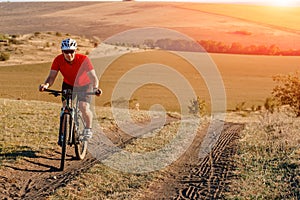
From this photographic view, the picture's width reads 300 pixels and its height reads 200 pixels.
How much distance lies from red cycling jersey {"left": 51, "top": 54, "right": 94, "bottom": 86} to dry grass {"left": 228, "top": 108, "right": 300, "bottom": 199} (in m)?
3.68

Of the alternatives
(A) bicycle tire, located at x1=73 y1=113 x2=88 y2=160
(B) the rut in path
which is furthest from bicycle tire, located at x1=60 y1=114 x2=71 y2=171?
(B) the rut in path

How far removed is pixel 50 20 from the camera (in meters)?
95.5

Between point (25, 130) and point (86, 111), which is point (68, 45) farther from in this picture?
point (25, 130)

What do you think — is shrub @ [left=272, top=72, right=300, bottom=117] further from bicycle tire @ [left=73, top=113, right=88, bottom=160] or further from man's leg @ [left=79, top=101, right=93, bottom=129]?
man's leg @ [left=79, top=101, right=93, bottom=129]

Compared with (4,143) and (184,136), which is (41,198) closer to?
(4,143)

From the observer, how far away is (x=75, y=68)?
30.8ft

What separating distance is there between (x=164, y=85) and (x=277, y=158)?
42.6 meters

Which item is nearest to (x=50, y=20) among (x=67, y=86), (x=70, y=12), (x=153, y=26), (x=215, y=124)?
(x=70, y=12)

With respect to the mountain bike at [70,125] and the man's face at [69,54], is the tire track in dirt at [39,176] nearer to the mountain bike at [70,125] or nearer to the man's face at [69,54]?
the mountain bike at [70,125]

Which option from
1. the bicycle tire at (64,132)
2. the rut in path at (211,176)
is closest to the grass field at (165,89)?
the rut in path at (211,176)

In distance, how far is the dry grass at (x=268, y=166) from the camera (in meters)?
8.15

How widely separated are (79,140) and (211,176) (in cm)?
289

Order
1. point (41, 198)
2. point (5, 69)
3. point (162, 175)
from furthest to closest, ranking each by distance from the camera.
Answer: point (5, 69)
point (162, 175)
point (41, 198)

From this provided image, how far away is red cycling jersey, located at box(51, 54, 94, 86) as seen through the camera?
9.37 m
